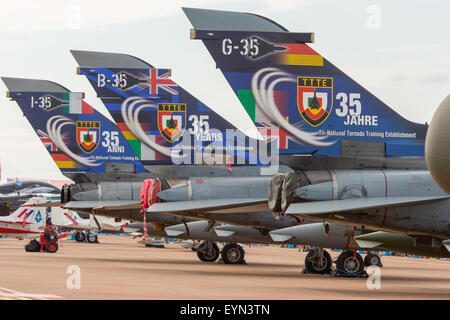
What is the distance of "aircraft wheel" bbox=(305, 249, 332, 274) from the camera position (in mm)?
21984

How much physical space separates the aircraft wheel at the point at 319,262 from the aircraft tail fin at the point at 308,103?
6.38 m

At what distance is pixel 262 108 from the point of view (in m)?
16.6

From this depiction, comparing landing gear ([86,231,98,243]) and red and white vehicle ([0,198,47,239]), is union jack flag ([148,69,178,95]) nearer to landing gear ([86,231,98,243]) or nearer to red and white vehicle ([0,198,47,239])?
red and white vehicle ([0,198,47,239])

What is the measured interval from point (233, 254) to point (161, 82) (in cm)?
645

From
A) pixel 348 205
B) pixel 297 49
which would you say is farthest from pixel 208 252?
pixel 348 205

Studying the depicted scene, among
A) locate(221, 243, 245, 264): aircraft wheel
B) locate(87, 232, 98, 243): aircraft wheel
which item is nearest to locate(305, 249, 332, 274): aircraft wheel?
locate(221, 243, 245, 264): aircraft wheel

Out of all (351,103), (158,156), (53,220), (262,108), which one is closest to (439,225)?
(351,103)

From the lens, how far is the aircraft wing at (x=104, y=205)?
2688cm

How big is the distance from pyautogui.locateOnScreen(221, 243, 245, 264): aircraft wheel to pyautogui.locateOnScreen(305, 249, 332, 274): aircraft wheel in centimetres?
608

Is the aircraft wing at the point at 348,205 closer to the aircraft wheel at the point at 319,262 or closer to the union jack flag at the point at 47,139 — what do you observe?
the aircraft wheel at the point at 319,262

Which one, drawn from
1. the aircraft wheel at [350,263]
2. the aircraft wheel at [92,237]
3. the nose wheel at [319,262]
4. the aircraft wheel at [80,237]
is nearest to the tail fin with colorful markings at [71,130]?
the nose wheel at [319,262]

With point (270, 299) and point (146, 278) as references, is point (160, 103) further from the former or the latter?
point (270, 299)

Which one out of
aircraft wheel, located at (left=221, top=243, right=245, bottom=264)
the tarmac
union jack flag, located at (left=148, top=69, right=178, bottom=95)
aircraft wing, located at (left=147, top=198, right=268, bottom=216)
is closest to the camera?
the tarmac

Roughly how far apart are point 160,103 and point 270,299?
1222 centimetres
